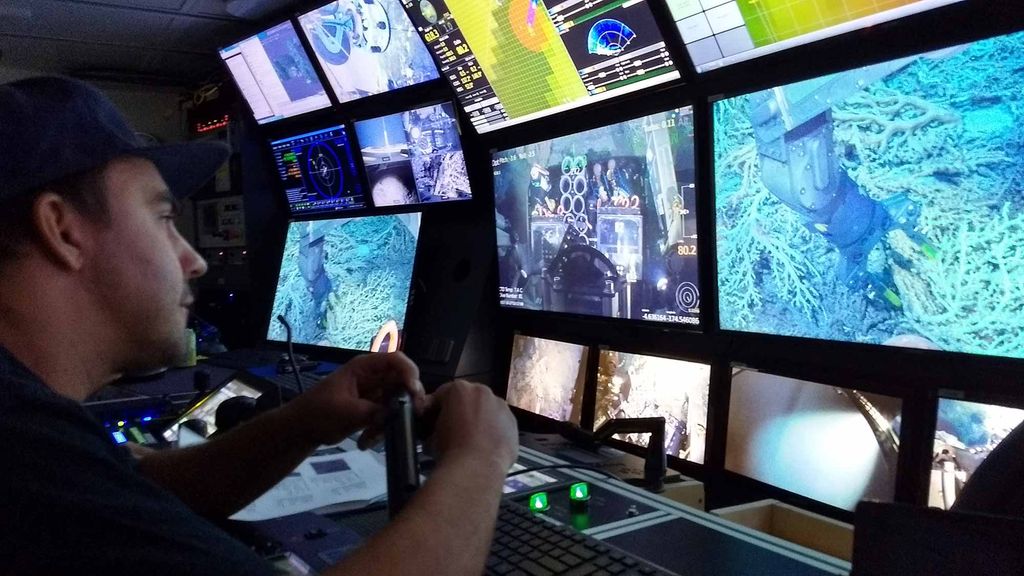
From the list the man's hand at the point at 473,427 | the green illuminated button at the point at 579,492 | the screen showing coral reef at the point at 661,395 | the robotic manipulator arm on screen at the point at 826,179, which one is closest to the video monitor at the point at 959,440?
the robotic manipulator arm on screen at the point at 826,179

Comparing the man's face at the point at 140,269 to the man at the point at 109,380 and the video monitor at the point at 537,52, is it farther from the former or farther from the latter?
the video monitor at the point at 537,52

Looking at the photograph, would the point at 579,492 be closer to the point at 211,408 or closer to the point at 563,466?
the point at 563,466

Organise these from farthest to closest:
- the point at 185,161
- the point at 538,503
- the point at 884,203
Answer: the point at 884,203 < the point at 538,503 < the point at 185,161

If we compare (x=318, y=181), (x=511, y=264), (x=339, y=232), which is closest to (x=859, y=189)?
(x=511, y=264)

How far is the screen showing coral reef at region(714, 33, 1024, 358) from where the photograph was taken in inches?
44.0

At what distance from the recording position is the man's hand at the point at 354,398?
971mm

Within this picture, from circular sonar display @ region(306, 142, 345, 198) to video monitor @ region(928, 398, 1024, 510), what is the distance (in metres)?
2.01

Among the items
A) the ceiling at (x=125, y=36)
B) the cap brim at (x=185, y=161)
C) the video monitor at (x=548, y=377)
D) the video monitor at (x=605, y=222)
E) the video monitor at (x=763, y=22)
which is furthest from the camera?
the ceiling at (x=125, y=36)

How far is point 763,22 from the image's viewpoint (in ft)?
A: 4.44

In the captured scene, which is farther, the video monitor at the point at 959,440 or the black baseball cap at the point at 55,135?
the video monitor at the point at 959,440

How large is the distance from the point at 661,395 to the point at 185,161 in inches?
43.5

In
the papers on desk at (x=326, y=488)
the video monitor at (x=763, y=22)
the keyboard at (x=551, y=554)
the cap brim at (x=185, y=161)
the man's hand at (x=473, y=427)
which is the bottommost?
the papers on desk at (x=326, y=488)

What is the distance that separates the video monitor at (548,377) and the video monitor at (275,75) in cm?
117

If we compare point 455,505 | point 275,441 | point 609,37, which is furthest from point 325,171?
point 455,505
